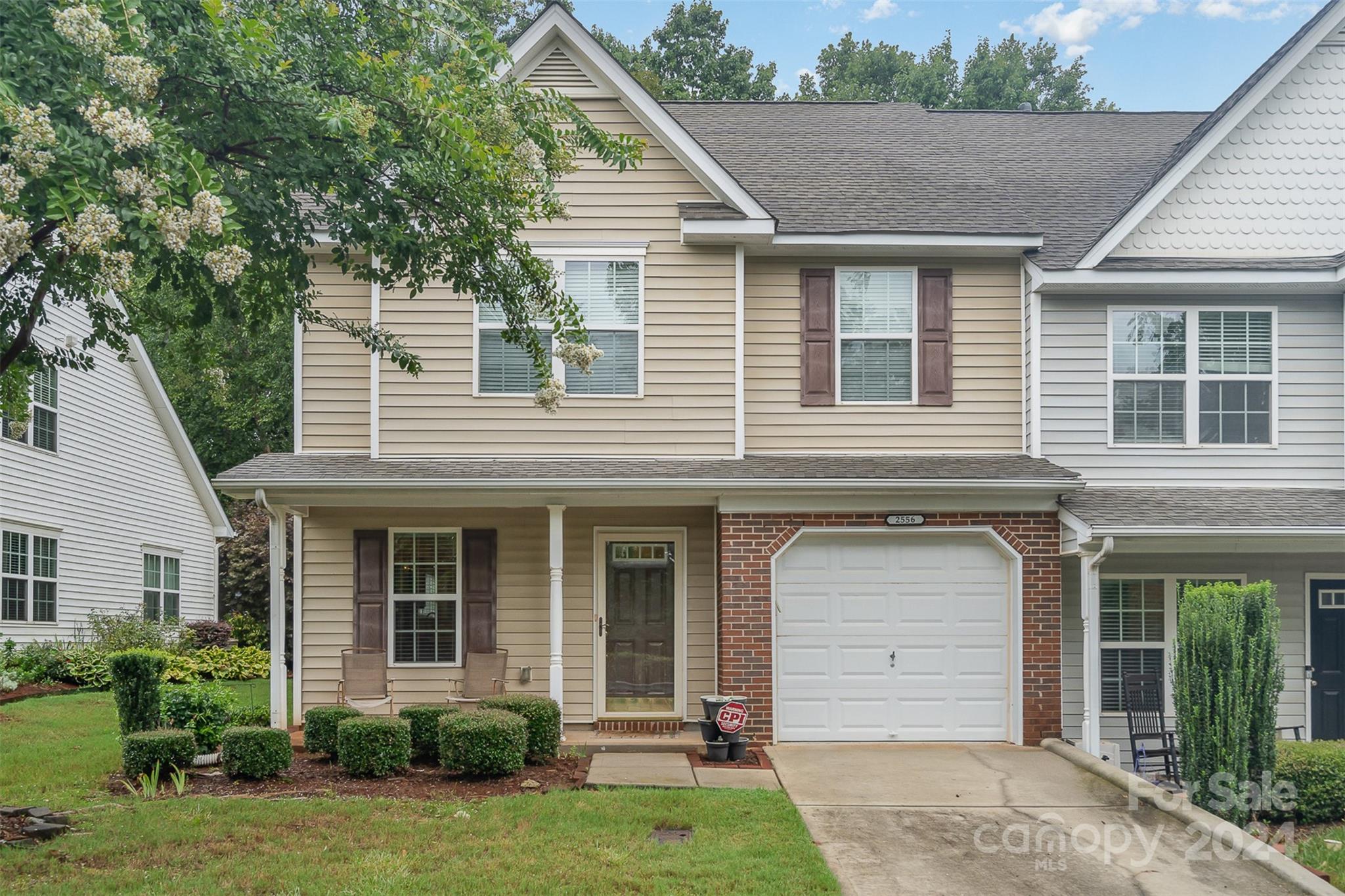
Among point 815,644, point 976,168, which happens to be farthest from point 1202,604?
point 976,168

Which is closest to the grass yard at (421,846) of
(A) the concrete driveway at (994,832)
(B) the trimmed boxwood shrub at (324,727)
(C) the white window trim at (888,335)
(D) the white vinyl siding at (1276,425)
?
(A) the concrete driveway at (994,832)

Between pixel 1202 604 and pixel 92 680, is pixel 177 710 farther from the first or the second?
pixel 1202 604

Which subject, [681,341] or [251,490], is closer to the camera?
[251,490]

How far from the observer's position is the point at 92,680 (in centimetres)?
1658

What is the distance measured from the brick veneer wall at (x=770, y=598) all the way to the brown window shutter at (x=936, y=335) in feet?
5.32

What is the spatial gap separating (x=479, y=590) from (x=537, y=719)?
2512mm

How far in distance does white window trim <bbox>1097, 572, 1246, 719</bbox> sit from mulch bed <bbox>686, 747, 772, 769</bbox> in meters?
4.15

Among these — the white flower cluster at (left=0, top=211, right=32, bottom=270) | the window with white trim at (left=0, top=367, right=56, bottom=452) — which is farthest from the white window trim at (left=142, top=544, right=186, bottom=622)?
the white flower cluster at (left=0, top=211, right=32, bottom=270)

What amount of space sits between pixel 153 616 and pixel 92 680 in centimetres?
522

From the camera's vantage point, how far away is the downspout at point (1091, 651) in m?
11.4

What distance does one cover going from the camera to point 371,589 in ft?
42.3

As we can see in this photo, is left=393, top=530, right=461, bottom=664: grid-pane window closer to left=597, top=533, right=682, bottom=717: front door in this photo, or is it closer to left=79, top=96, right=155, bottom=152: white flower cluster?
left=597, top=533, right=682, bottom=717: front door

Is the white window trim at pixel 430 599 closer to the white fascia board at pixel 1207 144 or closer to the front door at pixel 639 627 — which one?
the front door at pixel 639 627

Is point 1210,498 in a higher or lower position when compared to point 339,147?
lower
